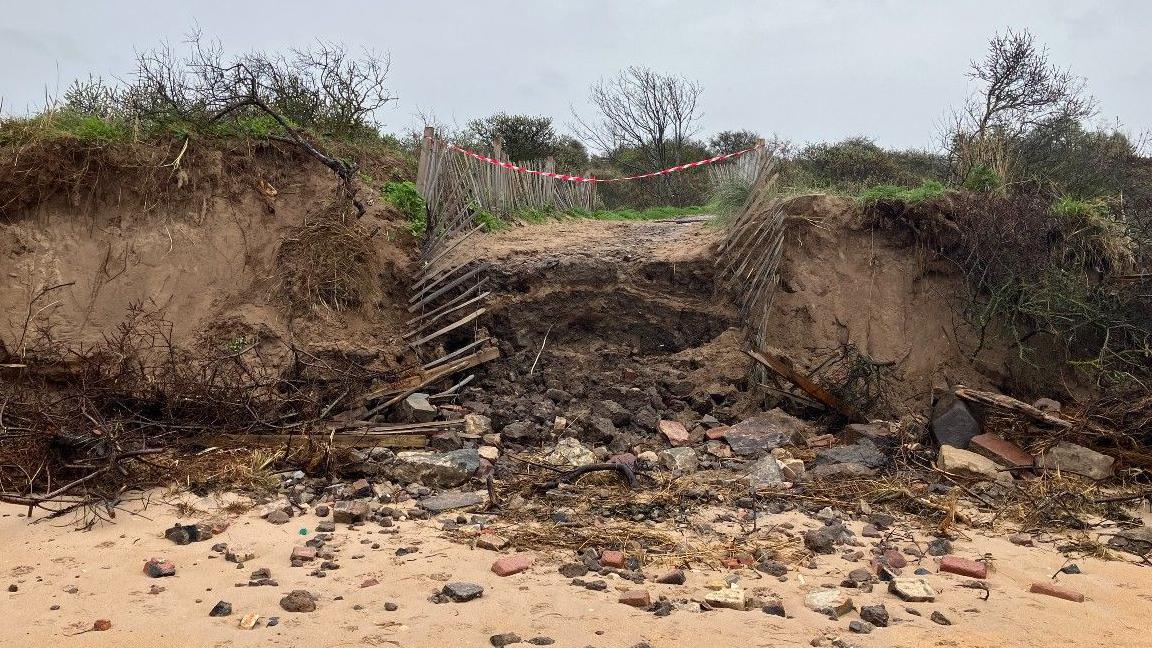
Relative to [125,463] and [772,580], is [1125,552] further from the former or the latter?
[125,463]

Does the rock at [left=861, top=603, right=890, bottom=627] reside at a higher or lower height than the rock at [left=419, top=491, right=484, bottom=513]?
lower

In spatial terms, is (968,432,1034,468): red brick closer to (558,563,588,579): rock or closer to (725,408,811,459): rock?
(725,408,811,459): rock

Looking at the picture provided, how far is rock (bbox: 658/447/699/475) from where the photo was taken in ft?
20.0

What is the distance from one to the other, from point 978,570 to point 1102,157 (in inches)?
431

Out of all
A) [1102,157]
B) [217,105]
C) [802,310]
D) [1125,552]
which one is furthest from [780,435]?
[1102,157]

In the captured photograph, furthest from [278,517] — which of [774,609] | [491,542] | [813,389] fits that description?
[813,389]

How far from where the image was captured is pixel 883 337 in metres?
8.19

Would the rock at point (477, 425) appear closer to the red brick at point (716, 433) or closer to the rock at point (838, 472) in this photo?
the red brick at point (716, 433)

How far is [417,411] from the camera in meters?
7.00

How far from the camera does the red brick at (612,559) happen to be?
13.2 feet

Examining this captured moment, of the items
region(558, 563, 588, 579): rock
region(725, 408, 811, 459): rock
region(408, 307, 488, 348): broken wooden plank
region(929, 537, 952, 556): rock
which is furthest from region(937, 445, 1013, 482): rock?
region(408, 307, 488, 348): broken wooden plank

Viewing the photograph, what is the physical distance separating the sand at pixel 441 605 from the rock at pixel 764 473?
1342mm

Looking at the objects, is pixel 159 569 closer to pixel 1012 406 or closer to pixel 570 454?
pixel 570 454

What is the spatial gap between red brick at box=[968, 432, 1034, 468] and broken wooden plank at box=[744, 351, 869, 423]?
3.83 ft
